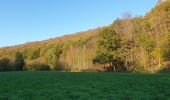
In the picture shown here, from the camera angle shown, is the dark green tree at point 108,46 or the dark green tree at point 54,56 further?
the dark green tree at point 54,56

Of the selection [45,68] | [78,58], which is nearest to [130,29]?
[78,58]

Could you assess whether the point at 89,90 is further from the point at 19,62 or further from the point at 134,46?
the point at 19,62

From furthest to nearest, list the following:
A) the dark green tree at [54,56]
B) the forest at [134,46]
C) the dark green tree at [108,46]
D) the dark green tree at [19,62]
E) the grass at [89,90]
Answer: the dark green tree at [19,62] → the dark green tree at [54,56] → the dark green tree at [108,46] → the forest at [134,46] → the grass at [89,90]

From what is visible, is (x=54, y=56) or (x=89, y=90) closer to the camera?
(x=89, y=90)

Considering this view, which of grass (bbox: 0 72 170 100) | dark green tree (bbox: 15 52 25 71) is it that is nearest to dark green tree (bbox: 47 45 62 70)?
dark green tree (bbox: 15 52 25 71)

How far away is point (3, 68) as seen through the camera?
339 ft

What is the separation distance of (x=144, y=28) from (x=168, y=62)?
42.4 ft

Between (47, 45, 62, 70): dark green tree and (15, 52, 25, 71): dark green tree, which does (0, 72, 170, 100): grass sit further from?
(15, 52, 25, 71): dark green tree

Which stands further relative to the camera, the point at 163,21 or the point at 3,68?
the point at 3,68

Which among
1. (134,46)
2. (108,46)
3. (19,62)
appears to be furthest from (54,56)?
(134,46)

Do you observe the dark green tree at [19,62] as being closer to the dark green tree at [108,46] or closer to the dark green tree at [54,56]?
the dark green tree at [54,56]

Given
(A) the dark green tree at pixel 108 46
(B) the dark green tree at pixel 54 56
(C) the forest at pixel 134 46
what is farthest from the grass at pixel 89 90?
(B) the dark green tree at pixel 54 56

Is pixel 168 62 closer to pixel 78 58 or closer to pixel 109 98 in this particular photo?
pixel 78 58

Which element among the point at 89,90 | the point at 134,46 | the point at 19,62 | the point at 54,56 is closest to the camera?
the point at 89,90
